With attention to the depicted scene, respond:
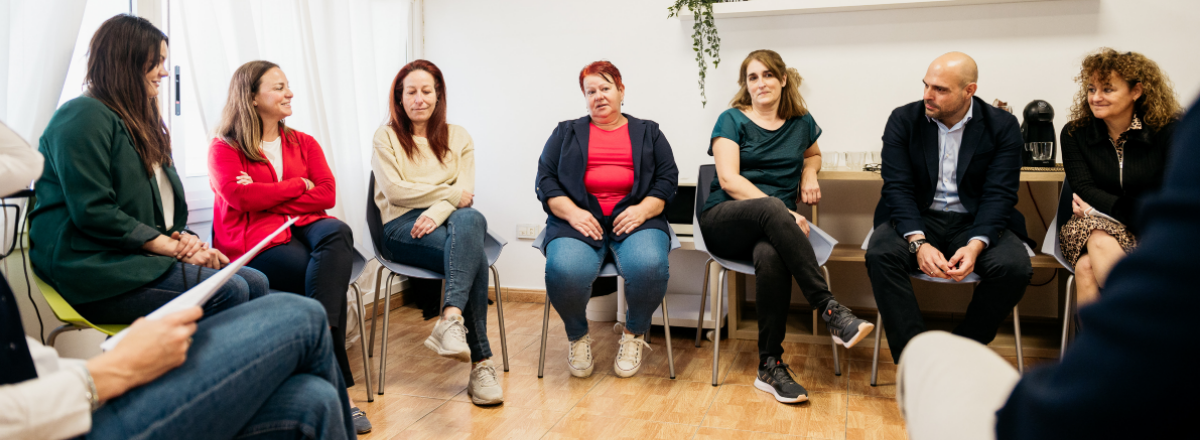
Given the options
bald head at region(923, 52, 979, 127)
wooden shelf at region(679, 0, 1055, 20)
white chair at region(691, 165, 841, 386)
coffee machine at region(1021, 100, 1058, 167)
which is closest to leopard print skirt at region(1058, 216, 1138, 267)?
coffee machine at region(1021, 100, 1058, 167)

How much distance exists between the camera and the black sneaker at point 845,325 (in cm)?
215

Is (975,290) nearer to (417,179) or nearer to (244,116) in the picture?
(417,179)

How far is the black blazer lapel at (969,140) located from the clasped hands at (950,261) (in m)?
0.29

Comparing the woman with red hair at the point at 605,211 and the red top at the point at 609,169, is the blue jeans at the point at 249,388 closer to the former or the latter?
the woman with red hair at the point at 605,211

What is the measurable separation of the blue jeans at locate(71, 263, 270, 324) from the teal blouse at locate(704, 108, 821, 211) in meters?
1.62

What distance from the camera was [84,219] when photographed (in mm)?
1723

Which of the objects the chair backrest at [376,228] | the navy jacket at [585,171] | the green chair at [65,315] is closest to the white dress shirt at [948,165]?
the navy jacket at [585,171]

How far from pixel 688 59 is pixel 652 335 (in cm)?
134

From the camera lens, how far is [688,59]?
3564mm

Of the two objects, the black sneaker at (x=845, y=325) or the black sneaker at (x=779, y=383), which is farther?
the black sneaker at (x=779, y=383)

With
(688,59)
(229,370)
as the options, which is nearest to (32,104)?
(229,370)

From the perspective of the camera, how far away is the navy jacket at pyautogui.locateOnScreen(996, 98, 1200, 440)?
393mm

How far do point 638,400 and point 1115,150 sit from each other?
70.5 inches

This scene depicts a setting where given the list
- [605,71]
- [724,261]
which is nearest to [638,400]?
[724,261]
